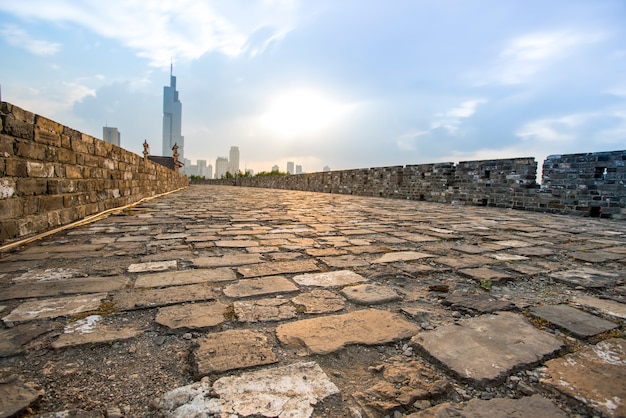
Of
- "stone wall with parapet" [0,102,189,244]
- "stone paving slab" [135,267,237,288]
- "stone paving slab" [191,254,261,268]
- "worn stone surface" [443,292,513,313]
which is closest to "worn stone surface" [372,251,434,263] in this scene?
"worn stone surface" [443,292,513,313]

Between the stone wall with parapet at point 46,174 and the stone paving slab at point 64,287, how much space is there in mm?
1334

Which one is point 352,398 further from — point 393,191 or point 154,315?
point 393,191

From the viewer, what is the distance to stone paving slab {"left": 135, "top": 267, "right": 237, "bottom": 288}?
1950 mm

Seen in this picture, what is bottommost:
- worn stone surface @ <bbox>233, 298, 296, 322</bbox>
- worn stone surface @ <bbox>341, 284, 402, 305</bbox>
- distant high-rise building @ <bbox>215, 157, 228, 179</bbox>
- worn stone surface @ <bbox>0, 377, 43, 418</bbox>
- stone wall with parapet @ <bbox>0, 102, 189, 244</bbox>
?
worn stone surface @ <bbox>0, 377, 43, 418</bbox>

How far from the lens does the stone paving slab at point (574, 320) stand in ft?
4.67

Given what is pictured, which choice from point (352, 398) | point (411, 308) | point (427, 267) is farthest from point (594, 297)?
point (352, 398)

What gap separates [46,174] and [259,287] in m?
3.10

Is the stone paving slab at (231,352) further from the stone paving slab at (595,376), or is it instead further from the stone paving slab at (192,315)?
the stone paving slab at (595,376)

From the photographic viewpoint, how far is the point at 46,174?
11.3 ft

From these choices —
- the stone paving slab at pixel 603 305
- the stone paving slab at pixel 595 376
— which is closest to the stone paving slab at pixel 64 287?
the stone paving slab at pixel 595 376

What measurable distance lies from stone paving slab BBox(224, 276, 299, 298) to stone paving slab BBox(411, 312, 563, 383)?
0.82 m

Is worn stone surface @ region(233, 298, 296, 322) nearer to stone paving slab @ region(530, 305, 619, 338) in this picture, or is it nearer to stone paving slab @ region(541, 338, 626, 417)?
stone paving slab @ region(541, 338, 626, 417)

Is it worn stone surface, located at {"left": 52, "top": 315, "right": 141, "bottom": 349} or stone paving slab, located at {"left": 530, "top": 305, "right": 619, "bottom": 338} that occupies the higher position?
stone paving slab, located at {"left": 530, "top": 305, "right": 619, "bottom": 338}

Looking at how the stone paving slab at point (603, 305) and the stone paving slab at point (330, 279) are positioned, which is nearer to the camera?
the stone paving slab at point (603, 305)
